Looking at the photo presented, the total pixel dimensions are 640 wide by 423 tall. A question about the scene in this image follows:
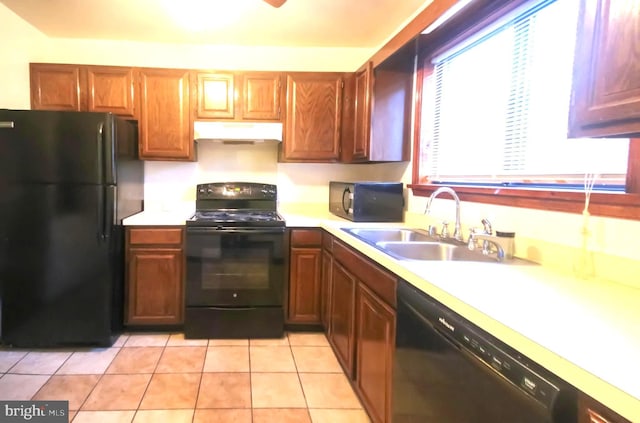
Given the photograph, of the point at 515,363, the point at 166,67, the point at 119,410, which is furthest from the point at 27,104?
the point at 515,363

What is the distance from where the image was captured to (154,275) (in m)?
2.83

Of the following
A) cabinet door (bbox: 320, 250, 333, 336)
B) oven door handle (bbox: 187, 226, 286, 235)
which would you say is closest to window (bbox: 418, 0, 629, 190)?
cabinet door (bbox: 320, 250, 333, 336)

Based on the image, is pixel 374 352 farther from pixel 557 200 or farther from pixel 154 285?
pixel 154 285

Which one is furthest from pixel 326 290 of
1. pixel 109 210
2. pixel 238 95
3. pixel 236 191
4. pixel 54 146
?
pixel 54 146

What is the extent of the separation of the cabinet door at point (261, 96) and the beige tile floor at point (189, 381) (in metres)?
1.73

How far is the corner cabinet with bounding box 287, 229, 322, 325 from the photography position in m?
2.89

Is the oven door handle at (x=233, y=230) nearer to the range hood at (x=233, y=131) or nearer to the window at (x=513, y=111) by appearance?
the range hood at (x=233, y=131)

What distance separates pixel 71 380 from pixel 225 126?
1903 millimetres

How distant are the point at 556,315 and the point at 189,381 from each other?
2.01 meters

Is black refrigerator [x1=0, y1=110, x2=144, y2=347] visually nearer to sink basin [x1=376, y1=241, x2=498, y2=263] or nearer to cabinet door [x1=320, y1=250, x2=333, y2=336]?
cabinet door [x1=320, y1=250, x2=333, y2=336]

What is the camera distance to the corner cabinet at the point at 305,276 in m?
2.89

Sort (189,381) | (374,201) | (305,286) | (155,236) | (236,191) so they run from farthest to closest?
(236,191), (305,286), (155,236), (374,201), (189,381)

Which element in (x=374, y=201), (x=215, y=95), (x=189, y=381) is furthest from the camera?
(x=215, y=95)

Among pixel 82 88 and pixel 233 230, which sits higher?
pixel 82 88
